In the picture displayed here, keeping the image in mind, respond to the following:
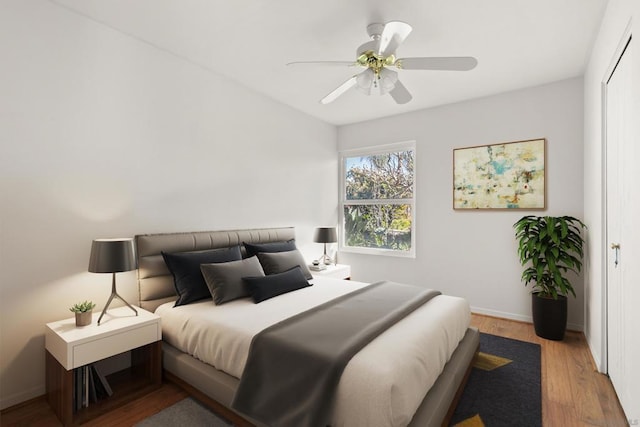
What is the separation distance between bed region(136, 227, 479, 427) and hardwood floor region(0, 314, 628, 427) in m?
0.23

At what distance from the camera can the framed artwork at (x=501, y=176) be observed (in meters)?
3.62

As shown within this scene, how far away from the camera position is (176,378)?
232cm

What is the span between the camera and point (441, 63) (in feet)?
7.41

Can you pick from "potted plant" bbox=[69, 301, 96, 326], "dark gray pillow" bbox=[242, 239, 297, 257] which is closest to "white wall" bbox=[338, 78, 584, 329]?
"dark gray pillow" bbox=[242, 239, 297, 257]

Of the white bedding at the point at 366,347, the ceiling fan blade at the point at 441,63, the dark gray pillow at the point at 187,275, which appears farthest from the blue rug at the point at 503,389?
the ceiling fan blade at the point at 441,63

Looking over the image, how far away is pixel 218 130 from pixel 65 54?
135cm

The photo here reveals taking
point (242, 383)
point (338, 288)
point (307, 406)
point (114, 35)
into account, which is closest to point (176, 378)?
point (242, 383)

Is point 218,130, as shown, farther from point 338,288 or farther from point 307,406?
point 307,406

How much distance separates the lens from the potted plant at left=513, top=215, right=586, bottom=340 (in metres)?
3.16

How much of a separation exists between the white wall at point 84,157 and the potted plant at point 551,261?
10.3ft

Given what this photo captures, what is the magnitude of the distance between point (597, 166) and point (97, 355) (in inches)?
157

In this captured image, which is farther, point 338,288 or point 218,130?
point 218,130

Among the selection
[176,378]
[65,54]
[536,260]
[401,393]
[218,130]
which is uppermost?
[65,54]

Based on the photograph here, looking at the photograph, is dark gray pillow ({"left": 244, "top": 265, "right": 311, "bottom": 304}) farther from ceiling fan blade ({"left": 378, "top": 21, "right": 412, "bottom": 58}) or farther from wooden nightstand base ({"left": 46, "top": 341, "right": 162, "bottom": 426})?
ceiling fan blade ({"left": 378, "top": 21, "right": 412, "bottom": 58})
